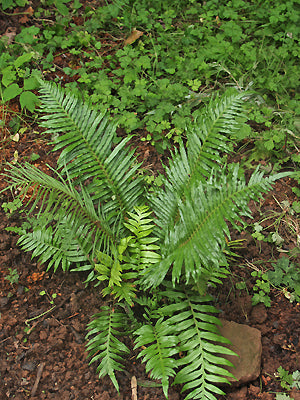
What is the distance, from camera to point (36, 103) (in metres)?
3.46

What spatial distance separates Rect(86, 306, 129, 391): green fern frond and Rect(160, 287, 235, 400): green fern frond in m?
0.31

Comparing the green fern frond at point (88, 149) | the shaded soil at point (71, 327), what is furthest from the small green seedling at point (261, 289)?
the green fern frond at point (88, 149)

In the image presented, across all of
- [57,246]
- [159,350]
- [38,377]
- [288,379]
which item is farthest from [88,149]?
[288,379]

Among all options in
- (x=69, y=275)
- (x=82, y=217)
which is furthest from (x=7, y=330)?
(x=82, y=217)

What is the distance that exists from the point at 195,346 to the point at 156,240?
2.28ft

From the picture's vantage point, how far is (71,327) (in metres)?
2.56

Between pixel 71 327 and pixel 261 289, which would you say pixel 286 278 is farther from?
pixel 71 327

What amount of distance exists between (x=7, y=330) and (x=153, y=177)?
1.60 meters

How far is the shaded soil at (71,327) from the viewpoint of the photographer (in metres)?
2.35

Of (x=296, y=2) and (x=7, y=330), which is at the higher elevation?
(x=296, y=2)

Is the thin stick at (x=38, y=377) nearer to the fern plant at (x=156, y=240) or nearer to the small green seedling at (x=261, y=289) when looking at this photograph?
the fern plant at (x=156, y=240)

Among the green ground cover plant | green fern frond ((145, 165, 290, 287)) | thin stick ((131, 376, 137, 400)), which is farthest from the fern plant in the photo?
the green ground cover plant

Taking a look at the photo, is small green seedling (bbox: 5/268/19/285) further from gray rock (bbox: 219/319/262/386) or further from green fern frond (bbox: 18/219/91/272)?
gray rock (bbox: 219/319/262/386)

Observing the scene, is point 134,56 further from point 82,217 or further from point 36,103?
point 82,217
